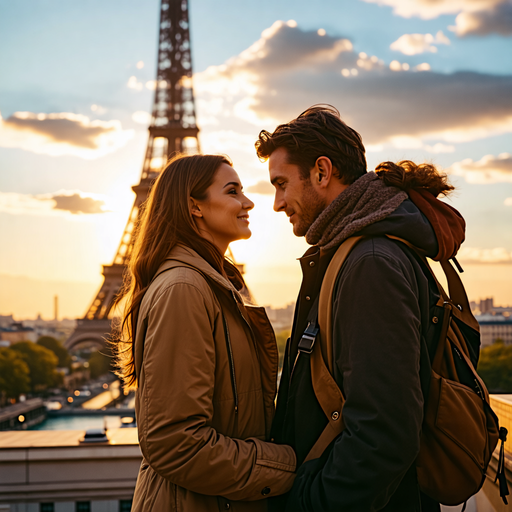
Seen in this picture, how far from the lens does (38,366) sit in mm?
47469

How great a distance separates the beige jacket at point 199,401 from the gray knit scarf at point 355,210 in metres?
0.44

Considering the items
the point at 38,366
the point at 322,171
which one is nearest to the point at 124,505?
the point at 322,171

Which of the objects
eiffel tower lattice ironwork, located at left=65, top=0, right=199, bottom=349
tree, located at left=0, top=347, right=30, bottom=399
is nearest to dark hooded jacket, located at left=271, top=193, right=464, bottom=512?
eiffel tower lattice ironwork, located at left=65, top=0, right=199, bottom=349

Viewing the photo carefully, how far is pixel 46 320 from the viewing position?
563ft

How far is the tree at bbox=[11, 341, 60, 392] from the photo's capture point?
47219 millimetres

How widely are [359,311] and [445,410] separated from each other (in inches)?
18.2

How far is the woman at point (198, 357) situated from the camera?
200 centimetres

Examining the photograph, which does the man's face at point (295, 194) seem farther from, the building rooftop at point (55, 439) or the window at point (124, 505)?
the window at point (124, 505)

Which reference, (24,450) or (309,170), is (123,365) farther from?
(24,450)

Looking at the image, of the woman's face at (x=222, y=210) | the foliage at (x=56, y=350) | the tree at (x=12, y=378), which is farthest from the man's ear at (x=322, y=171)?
the foliage at (x=56, y=350)

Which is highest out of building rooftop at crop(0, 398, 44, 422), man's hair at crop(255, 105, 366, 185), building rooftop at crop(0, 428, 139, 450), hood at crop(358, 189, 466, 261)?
man's hair at crop(255, 105, 366, 185)

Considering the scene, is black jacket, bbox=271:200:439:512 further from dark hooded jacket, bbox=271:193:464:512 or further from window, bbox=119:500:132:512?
window, bbox=119:500:132:512

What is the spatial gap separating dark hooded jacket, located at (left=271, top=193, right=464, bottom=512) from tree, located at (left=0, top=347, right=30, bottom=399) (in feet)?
145

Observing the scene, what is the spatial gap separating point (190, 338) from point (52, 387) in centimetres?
5126
